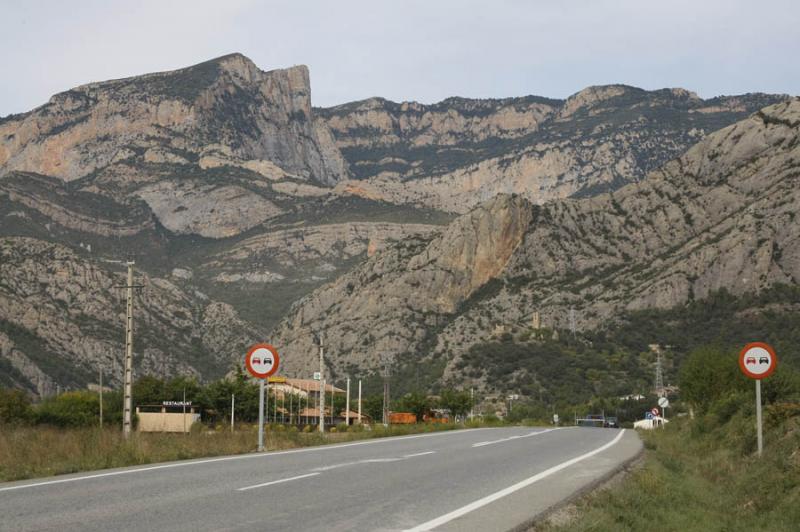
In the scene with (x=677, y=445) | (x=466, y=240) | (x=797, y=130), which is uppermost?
(x=797, y=130)

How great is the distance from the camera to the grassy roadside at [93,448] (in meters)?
17.2

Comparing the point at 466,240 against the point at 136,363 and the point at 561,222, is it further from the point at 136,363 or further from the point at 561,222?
the point at 136,363

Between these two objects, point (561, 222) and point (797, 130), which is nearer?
point (797, 130)

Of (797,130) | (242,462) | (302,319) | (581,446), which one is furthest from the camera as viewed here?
(302,319)

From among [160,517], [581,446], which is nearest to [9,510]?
[160,517]

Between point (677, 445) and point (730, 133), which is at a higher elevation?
point (730, 133)

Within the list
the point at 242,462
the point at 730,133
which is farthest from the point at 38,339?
the point at 242,462

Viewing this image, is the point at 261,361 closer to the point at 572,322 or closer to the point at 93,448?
the point at 93,448

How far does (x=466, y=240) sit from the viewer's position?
18800 centimetres

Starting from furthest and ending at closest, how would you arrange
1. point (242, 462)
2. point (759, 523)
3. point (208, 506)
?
1. point (242, 462)
2. point (759, 523)
3. point (208, 506)

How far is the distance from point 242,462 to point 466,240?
170 m

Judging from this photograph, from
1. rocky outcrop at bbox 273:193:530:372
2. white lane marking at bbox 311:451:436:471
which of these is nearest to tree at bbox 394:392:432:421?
rocky outcrop at bbox 273:193:530:372

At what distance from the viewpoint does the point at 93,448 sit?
19.2 metres

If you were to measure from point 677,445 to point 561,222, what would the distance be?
148112 millimetres
